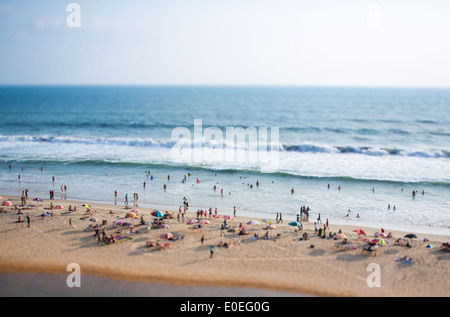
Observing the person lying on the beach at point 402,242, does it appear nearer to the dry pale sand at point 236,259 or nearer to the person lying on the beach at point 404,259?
the dry pale sand at point 236,259

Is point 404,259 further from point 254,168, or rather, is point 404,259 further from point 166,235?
point 254,168

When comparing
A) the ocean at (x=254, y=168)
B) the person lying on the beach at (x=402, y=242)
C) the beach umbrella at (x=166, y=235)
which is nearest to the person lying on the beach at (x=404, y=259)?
the person lying on the beach at (x=402, y=242)

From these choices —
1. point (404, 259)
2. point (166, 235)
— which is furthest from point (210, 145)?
point (404, 259)

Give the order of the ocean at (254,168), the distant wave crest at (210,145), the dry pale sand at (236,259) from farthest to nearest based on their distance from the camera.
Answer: the distant wave crest at (210,145)
the ocean at (254,168)
the dry pale sand at (236,259)

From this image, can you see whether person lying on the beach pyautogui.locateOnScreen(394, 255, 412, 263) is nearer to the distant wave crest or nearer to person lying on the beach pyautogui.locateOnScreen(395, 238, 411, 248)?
person lying on the beach pyautogui.locateOnScreen(395, 238, 411, 248)

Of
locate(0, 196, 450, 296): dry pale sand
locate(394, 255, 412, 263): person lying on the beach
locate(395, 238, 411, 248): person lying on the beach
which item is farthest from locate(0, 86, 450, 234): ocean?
locate(394, 255, 412, 263): person lying on the beach

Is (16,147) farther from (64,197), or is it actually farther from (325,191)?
(325,191)

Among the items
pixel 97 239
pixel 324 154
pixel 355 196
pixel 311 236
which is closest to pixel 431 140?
pixel 324 154
